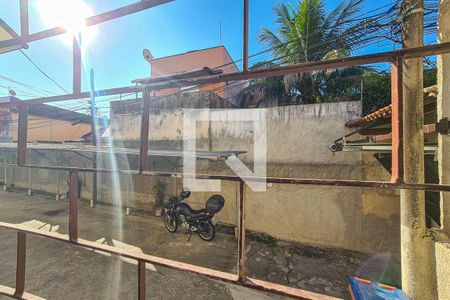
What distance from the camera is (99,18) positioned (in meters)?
1.45

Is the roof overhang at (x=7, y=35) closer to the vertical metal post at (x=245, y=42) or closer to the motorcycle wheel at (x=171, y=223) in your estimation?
the vertical metal post at (x=245, y=42)

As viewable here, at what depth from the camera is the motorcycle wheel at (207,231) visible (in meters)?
5.07

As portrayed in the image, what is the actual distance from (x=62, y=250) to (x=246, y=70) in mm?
5341

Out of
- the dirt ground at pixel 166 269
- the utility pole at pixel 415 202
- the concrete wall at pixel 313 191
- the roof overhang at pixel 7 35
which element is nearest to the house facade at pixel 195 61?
the concrete wall at pixel 313 191

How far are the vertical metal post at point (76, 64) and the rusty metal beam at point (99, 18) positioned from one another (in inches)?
3.7

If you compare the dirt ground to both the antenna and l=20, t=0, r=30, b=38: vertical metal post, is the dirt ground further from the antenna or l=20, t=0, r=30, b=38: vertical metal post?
the antenna

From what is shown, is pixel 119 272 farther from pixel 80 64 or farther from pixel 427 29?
pixel 427 29

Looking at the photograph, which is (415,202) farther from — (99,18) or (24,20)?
(24,20)

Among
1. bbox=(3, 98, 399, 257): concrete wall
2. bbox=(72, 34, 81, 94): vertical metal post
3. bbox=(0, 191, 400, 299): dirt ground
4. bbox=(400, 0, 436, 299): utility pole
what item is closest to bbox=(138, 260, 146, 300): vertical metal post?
bbox=(72, 34, 81, 94): vertical metal post

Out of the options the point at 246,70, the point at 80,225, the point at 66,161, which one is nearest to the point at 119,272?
the point at 80,225

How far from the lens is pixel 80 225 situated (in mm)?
5891

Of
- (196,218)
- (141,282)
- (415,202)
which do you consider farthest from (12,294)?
(415,202)

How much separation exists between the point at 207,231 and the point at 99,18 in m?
4.65

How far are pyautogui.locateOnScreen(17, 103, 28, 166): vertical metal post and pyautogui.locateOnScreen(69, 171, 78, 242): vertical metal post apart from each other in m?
0.63
